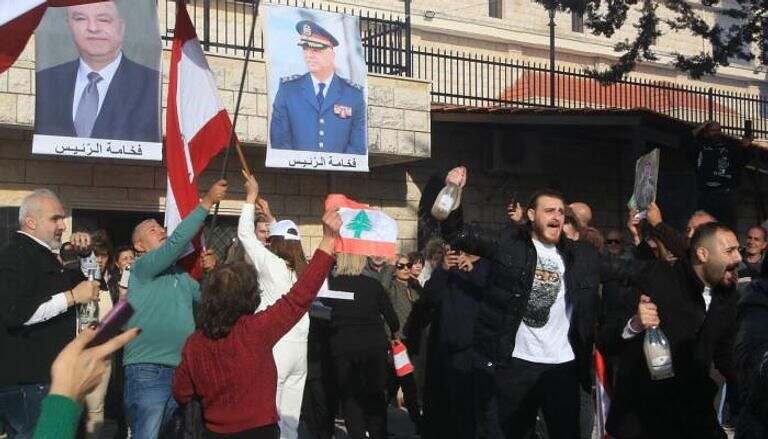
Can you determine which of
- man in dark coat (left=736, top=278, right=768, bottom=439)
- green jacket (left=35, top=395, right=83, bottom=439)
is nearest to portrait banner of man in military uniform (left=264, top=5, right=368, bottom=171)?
man in dark coat (left=736, top=278, right=768, bottom=439)

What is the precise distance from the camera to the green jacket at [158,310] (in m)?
7.82

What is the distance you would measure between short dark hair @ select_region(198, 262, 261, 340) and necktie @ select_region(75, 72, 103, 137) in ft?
29.5

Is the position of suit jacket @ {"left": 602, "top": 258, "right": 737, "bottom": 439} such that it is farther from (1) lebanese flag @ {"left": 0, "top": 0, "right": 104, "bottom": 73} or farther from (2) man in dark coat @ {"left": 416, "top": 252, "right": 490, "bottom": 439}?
(1) lebanese flag @ {"left": 0, "top": 0, "right": 104, "bottom": 73}

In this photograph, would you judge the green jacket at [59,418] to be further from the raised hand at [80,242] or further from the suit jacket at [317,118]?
the suit jacket at [317,118]

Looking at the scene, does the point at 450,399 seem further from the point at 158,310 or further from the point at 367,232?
the point at 158,310

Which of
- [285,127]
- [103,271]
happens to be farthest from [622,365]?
[285,127]

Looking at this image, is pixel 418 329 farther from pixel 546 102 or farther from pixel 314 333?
pixel 546 102

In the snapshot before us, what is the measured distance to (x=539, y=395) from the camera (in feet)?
25.8

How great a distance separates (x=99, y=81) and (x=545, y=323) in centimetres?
864

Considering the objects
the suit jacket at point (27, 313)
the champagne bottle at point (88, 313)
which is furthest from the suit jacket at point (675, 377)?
the champagne bottle at point (88, 313)

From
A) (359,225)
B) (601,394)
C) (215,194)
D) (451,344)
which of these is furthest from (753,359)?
(359,225)

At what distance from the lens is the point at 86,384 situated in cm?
304

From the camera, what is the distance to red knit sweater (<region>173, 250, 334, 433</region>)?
20.0ft

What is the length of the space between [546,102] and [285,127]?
771 cm
